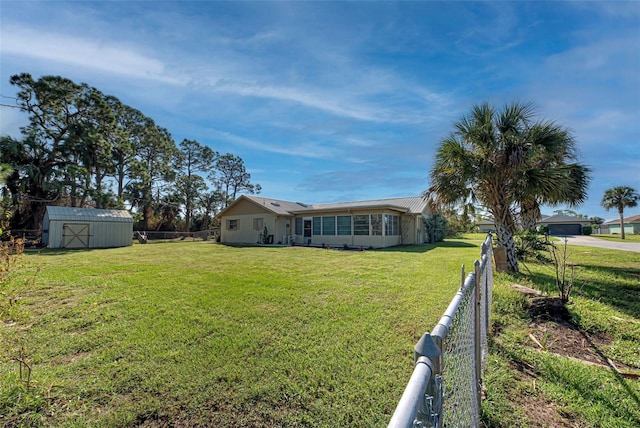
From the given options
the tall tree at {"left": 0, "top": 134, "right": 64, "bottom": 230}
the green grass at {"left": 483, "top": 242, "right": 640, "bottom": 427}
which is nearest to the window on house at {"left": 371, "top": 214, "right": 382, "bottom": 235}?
the green grass at {"left": 483, "top": 242, "right": 640, "bottom": 427}

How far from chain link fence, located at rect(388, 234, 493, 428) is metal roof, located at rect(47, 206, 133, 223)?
25.0 m

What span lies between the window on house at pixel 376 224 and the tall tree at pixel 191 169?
90.4ft

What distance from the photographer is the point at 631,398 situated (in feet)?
9.19

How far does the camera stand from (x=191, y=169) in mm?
39719

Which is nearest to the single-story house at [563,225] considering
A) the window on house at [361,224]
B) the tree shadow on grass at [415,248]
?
the tree shadow on grass at [415,248]

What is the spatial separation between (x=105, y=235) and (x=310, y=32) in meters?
21.4

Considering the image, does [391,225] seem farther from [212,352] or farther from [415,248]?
[212,352]

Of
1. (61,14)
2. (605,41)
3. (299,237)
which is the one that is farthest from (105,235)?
(605,41)

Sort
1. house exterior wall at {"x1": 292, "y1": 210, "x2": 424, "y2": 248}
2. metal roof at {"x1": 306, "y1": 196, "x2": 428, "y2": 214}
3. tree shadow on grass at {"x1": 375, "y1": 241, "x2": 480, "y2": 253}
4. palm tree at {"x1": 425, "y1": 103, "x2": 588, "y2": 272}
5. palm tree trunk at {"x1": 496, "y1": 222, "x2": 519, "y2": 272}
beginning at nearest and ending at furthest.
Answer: palm tree at {"x1": 425, "y1": 103, "x2": 588, "y2": 272}
palm tree trunk at {"x1": 496, "y1": 222, "x2": 519, "y2": 272}
tree shadow on grass at {"x1": 375, "y1": 241, "x2": 480, "y2": 253}
house exterior wall at {"x1": 292, "y1": 210, "x2": 424, "y2": 248}
metal roof at {"x1": 306, "y1": 196, "x2": 428, "y2": 214}

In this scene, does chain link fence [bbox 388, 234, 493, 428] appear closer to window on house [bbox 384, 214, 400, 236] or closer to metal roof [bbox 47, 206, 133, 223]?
window on house [bbox 384, 214, 400, 236]

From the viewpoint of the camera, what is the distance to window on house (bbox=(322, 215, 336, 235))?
66.1 ft

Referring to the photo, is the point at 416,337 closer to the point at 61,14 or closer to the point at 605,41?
the point at 605,41

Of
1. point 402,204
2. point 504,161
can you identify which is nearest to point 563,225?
point 402,204

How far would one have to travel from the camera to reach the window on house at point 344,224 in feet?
63.9
